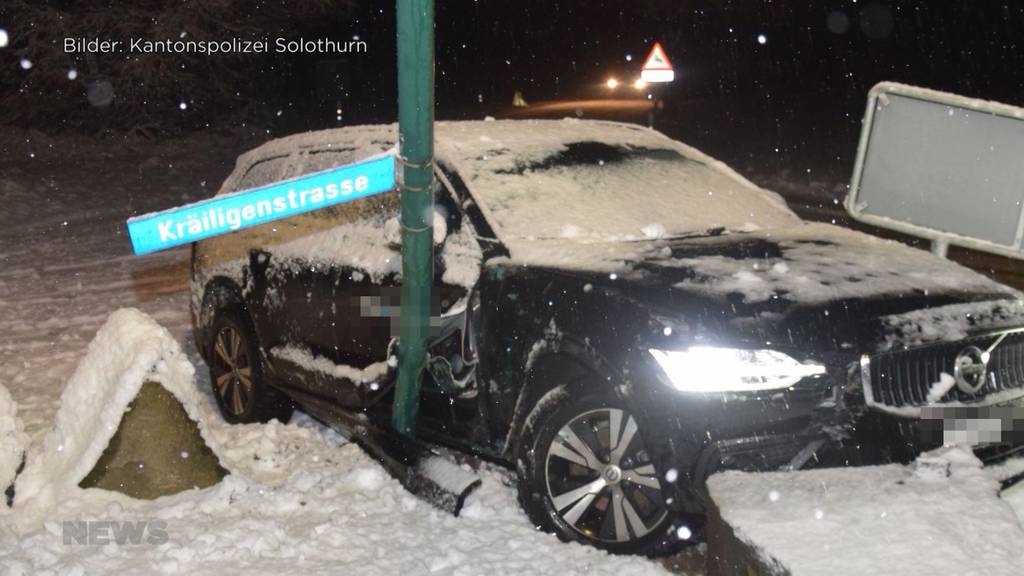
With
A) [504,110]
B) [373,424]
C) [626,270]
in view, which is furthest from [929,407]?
[504,110]

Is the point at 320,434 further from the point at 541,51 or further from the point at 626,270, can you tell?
the point at 541,51

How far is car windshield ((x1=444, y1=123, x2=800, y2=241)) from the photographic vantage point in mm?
4863

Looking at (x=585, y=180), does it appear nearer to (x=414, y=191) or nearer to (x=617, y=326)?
(x=414, y=191)

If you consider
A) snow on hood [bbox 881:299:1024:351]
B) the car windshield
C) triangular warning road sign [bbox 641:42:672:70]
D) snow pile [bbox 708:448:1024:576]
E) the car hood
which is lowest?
snow pile [bbox 708:448:1024:576]

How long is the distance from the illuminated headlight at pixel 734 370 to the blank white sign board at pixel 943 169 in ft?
3.47

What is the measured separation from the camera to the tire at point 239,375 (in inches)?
239

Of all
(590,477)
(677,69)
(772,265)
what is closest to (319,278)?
(590,477)

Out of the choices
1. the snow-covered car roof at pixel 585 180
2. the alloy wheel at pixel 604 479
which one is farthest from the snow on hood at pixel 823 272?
the alloy wheel at pixel 604 479

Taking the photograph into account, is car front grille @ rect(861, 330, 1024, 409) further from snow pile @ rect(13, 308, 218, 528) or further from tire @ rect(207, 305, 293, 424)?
tire @ rect(207, 305, 293, 424)

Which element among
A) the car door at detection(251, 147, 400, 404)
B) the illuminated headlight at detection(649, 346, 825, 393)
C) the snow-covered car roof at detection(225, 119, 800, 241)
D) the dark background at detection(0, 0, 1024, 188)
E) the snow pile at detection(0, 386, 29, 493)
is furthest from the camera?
the dark background at detection(0, 0, 1024, 188)

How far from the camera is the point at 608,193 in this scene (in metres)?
5.21

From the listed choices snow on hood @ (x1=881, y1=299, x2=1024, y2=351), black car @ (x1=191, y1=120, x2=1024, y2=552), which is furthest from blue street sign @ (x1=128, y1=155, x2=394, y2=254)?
snow on hood @ (x1=881, y1=299, x2=1024, y2=351)

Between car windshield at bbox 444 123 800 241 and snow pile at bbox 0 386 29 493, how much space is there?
7.83ft

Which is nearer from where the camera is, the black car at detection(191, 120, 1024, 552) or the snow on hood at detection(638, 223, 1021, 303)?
the black car at detection(191, 120, 1024, 552)
